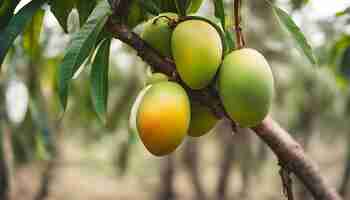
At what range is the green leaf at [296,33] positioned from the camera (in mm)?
1031

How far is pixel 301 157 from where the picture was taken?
111 cm

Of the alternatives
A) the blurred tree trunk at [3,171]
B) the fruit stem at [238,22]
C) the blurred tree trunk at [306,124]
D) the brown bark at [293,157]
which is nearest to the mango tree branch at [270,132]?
the brown bark at [293,157]

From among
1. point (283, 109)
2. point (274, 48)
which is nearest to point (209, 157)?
point (283, 109)

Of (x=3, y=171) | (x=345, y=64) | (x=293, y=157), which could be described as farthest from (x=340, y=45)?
(x=3, y=171)

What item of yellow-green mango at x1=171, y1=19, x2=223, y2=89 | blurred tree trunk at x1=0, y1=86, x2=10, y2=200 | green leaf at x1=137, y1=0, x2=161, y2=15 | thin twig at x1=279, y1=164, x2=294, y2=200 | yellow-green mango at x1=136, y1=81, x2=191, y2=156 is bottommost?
blurred tree trunk at x1=0, y1=86, x2=10, y2=200

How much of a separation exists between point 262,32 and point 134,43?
259 inches

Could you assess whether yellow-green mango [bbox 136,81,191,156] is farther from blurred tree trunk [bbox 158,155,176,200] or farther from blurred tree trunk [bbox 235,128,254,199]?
blurred tree trunk [bbox 235,128,254,199]

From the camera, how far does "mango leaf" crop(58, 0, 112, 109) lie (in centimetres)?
93

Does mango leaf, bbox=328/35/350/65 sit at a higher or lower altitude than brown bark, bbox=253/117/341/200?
lower

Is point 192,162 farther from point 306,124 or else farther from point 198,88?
point 198,88

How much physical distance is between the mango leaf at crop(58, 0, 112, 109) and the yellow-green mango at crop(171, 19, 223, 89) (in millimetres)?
125

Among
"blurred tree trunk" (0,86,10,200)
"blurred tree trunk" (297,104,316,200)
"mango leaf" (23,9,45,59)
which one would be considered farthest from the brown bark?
"blurred tree trunk" (297,104,316,200)

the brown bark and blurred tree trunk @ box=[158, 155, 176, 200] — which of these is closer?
the brown bark

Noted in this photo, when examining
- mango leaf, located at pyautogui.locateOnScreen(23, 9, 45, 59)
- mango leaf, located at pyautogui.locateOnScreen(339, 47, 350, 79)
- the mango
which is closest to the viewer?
the mango
